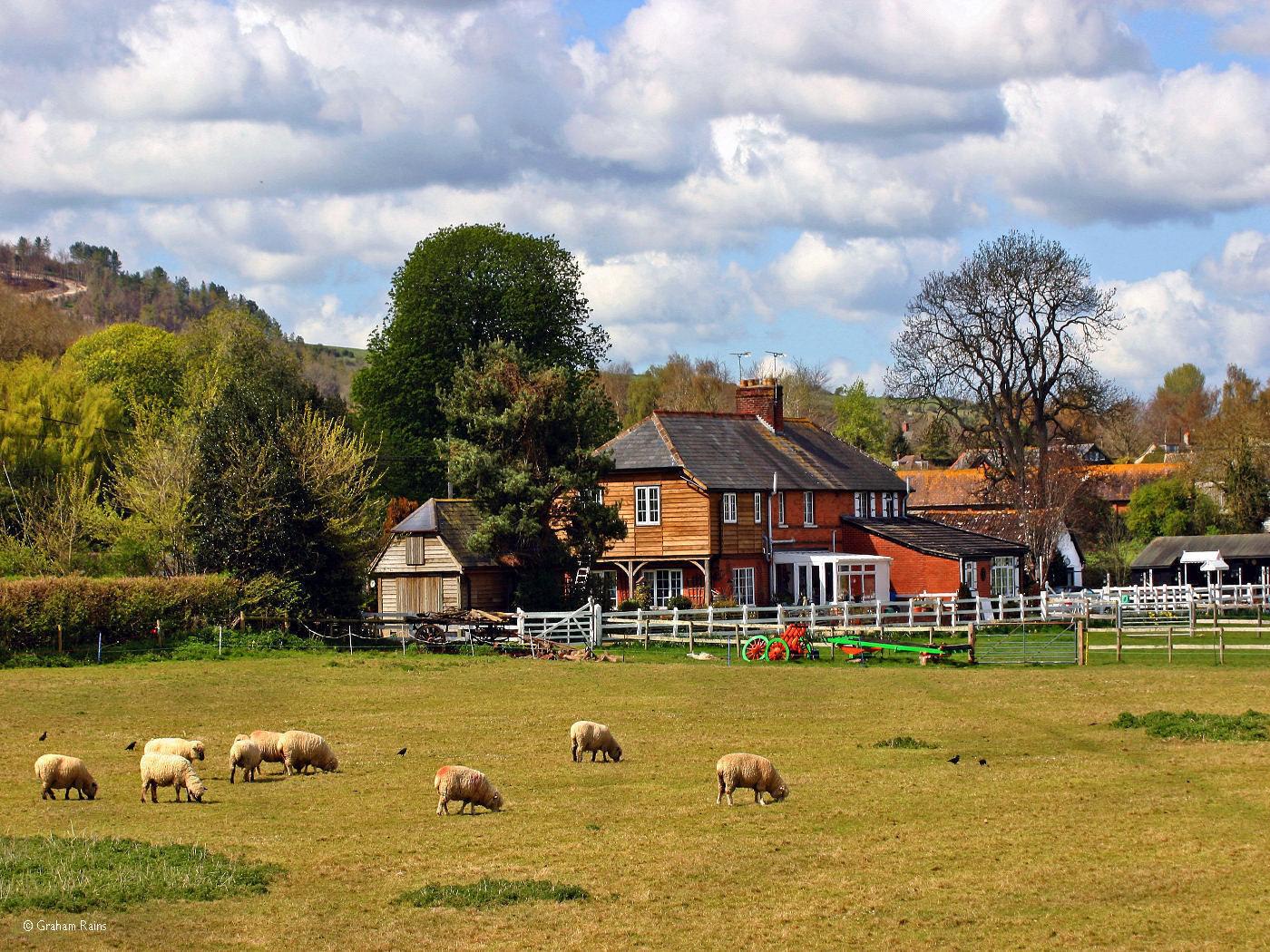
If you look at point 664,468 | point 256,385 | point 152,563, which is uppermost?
point 256,385

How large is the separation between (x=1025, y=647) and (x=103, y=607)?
25.8 metres

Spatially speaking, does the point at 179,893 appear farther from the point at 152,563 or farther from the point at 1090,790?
the point at 152,563

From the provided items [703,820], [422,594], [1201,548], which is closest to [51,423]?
[422,594]

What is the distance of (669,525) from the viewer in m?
59.2

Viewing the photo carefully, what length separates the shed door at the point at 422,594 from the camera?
55.2 metres

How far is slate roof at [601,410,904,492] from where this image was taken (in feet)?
196

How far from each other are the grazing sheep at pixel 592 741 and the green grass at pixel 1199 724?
381 inches

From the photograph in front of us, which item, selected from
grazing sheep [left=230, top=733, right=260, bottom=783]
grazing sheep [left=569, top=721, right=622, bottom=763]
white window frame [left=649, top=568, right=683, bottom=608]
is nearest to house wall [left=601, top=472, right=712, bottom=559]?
white window frame [left=649, top=568, right=683, bottom=608]

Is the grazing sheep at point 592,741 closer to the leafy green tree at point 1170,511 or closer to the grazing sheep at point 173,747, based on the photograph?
the grazing sheep at point 173,747

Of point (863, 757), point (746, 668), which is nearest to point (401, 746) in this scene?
point (863, 757)

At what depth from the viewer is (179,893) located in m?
14.6

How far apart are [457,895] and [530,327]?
6138 centimetres

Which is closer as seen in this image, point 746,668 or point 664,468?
point 746,668

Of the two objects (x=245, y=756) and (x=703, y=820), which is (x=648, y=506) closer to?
(x=245, y=756)
